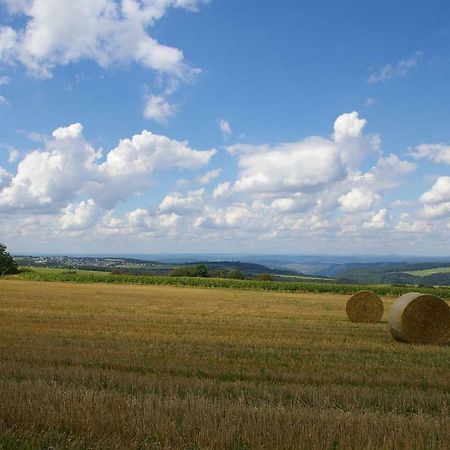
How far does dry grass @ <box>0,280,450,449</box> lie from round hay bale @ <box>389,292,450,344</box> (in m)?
Answer: 1.06

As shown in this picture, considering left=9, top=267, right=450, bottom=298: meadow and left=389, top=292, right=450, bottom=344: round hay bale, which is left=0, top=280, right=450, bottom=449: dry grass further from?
left=9, top=267, right=450, bottom=298: meadow

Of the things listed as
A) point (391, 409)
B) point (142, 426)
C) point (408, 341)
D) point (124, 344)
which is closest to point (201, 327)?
point (124, 344)

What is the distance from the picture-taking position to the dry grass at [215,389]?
5.50 meters

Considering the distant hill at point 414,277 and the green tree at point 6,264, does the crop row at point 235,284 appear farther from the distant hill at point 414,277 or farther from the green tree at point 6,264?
the distant hill at point 414,277

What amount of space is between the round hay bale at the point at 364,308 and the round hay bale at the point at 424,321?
874 cm

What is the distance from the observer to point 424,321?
54.2 ft

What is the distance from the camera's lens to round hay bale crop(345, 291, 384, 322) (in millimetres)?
25469

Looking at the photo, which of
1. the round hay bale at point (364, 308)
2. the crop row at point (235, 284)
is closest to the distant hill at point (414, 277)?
the crop row at point (235, 284)

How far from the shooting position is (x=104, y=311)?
2411 centimetres

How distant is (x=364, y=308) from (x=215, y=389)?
751 inches

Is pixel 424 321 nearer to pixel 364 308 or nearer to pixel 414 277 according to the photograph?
pixel 364 308

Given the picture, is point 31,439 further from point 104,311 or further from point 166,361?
point 104,311

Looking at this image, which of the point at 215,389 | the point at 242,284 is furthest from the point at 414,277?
the point at 215,389

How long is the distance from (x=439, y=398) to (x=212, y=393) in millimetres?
3534
